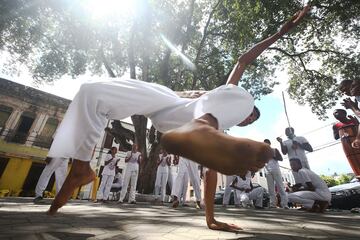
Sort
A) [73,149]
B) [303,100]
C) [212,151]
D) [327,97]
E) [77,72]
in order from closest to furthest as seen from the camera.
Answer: [212,151] → [73,149] → [77,72] → [327,97] → [303,100]

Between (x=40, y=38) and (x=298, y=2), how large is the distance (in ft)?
42.2

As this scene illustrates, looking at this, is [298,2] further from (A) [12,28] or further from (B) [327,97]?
(A) [12,28]

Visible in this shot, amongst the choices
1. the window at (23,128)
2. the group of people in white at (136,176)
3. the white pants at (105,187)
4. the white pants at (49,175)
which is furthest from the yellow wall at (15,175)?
the white pants at (49,175)

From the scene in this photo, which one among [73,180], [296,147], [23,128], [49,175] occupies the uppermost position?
[23,128]

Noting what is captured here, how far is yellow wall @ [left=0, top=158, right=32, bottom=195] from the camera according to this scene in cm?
1908

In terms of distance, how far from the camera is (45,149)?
21797mm

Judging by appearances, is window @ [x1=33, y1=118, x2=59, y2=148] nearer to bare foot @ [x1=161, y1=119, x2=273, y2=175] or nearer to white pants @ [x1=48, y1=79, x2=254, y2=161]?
white pants @ [x1=48, y1=79, x2=254, y2=161]

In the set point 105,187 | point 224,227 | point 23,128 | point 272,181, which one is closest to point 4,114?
A: point 23,128

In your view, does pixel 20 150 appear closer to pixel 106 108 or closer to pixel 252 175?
pixel 252 175

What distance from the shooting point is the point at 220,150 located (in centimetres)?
145

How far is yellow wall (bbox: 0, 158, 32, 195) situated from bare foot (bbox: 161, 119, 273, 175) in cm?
2201

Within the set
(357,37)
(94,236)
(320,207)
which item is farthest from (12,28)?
(357,37)

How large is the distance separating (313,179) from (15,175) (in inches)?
833

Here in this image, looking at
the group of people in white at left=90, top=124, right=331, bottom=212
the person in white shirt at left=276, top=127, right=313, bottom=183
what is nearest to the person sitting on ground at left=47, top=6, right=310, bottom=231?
the group of people in white at left=90, top=124, right=331, bottom=212
